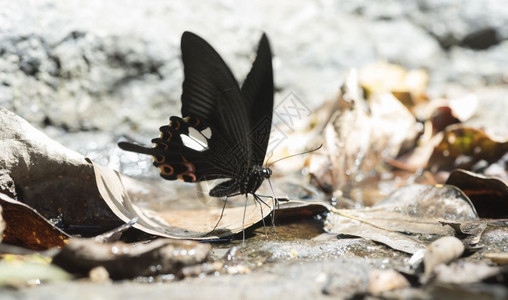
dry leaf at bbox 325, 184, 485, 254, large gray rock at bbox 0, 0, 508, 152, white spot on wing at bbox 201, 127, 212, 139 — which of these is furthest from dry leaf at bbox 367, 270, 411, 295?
large gray rock at bbox 0, 0, 508, 152

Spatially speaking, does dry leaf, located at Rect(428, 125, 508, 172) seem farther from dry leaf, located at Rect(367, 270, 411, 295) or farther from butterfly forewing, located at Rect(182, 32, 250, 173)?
dry leaf, located at Rect(367, 270, 411, 295)

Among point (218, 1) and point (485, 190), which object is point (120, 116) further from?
point (485, 190)

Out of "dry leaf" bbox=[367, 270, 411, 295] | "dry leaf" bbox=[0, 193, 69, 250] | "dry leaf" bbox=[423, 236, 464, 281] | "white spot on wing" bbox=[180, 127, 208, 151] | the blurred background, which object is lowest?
"dry leaf" bbox=[367, 270, 411, 295]

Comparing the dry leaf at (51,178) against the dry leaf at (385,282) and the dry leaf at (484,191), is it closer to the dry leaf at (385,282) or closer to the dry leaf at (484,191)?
the dry leaf at (385,282)

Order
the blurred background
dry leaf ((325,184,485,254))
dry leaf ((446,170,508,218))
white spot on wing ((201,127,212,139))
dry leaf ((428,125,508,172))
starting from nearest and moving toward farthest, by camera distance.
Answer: dry leaf ((325,184,485,254))
dry leaf ((446,170,508,218))
white spot on wing ((201,127,212,139))
dry leaf ((428,125,508,172))
the blurred background

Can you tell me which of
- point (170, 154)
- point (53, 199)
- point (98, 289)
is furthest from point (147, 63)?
point (98, 289)
